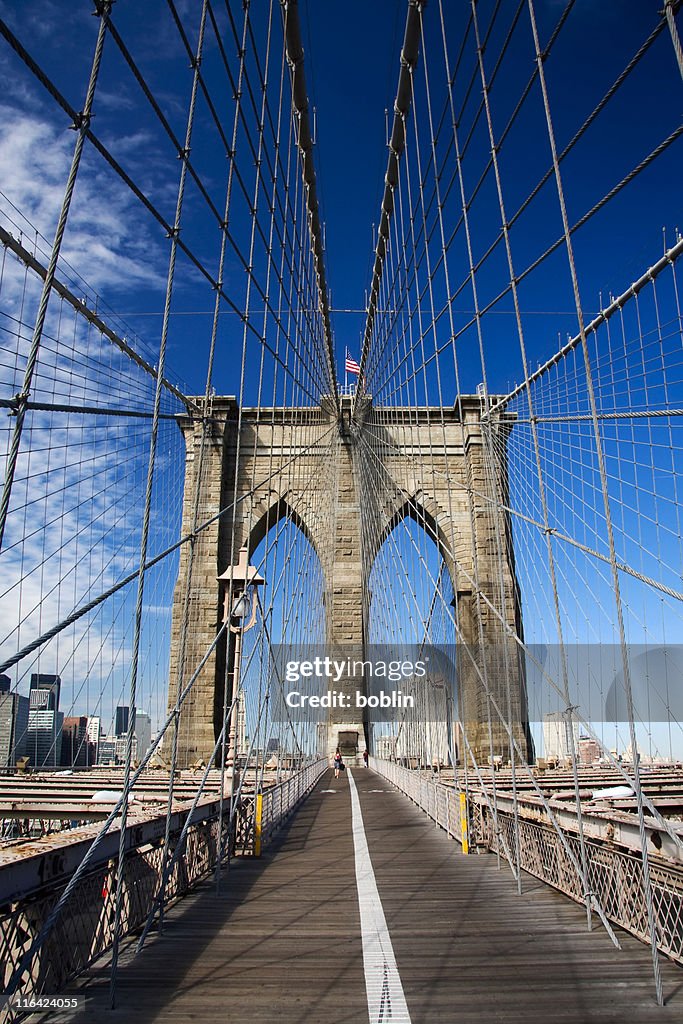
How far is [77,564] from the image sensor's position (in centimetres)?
1206

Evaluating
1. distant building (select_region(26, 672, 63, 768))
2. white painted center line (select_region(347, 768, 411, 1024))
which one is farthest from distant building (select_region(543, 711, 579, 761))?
distant building (select_region(26, 672, 63, 768))

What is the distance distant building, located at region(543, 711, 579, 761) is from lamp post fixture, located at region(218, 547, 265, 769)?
8.23ft

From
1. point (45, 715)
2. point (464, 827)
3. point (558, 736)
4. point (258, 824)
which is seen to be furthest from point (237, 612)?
Result: point (558, 736)

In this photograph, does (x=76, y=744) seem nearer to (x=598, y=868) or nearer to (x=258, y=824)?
(x=258, y=824)

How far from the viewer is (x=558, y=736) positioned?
1881 centimetres

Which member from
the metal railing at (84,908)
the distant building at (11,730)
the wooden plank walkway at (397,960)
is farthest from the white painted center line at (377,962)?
the distant building at (11,730)

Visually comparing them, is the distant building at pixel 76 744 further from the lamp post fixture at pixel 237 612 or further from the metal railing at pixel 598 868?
the metal railing at pixel 598 868

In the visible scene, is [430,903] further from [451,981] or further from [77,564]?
[77,564]

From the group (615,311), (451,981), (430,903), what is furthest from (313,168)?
(451,981)

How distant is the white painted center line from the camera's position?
233 cm

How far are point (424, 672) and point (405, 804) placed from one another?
7.88 ft

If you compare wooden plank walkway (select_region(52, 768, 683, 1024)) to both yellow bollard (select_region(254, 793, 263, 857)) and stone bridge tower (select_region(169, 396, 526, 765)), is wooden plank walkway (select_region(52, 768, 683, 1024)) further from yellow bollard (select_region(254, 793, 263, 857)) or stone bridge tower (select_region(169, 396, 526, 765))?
stone bridge tower (select_region(169, 396, 526, 765))

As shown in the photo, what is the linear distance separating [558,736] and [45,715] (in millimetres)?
11819

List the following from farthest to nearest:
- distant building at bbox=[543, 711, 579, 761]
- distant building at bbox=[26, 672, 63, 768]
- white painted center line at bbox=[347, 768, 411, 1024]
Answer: distant building at bbox=[26, 672, 63, 768] → distant building at bbox=[543, 711, 579, 761] → white painted center line at bbox=[347, 768, 411, 1024]
